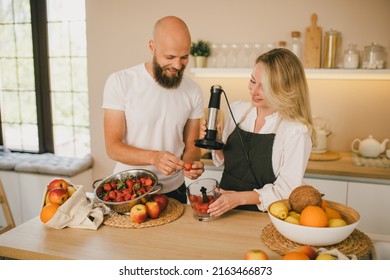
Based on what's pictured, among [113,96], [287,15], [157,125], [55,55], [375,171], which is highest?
[287,15]

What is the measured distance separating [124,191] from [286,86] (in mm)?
803

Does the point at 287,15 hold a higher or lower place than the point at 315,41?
higher

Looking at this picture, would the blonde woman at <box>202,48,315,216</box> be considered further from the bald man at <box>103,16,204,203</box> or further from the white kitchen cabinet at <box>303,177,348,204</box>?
the white kitchen cabinet at <box>303,177,348,204</box>

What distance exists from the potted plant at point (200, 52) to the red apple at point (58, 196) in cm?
188

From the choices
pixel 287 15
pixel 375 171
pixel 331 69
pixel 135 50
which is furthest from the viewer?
pixel 135 50

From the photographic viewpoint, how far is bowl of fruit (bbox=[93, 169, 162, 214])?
1488mm

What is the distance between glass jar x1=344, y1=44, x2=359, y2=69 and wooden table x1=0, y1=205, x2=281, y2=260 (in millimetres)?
1700

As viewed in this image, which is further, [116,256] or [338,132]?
[338,132]

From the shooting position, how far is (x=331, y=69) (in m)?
2.73

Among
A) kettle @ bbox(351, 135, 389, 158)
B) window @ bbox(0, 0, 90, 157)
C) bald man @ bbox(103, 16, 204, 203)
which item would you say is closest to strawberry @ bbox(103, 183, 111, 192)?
bald man @ bbox(103, 16, 204, 203)
